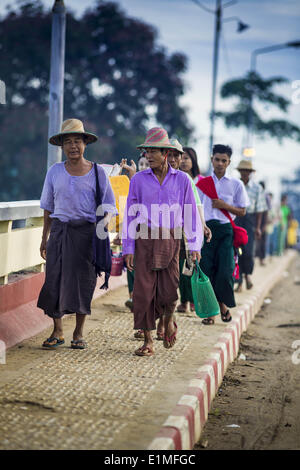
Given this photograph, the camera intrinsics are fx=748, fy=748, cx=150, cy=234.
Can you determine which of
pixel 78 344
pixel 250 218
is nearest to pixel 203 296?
pixel 78 344

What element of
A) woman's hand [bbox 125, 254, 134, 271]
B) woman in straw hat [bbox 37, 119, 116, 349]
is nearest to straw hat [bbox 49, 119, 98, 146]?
woman in straw hat [bbox 37, 119, 116, 349]

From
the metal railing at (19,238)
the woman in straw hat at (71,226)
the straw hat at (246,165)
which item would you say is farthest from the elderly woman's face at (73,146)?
the straw hat at (246,165)

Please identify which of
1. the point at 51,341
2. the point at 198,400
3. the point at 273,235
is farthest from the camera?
the point at 273,235

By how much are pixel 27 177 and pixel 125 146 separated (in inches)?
188

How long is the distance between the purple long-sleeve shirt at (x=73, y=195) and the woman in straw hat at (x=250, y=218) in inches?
Answer: 188

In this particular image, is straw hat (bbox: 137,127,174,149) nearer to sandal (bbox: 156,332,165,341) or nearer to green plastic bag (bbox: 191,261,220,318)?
green plastic bag (bbox: 191,261,220,318)

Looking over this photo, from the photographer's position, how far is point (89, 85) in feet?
115

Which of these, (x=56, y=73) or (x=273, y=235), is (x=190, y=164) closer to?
(x=56, y=73)

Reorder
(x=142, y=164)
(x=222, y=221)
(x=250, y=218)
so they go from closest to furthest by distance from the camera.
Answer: (x=222, y=221) < (x=142, y=164) < (x=250, y=218)

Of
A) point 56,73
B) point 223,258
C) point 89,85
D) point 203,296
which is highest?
point 89,85

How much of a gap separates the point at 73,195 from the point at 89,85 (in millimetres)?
29583

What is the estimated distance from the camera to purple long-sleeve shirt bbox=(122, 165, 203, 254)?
6.09 m

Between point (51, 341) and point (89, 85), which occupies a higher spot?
point (89, 85)
